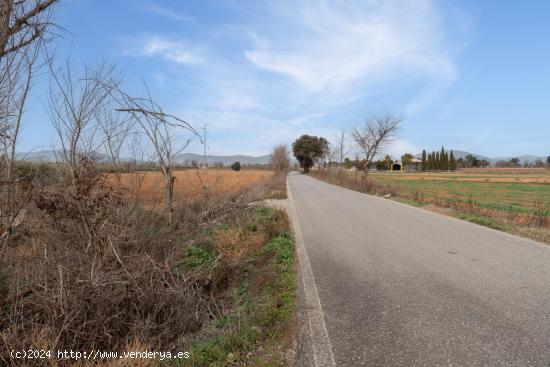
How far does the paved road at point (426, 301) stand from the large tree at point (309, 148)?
77873mm

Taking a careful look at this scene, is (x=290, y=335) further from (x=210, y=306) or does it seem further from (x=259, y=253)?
(x=259, y=253)

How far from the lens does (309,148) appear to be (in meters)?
87.4

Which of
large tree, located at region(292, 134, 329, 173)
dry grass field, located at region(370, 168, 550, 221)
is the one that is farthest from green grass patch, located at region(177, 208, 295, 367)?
large tree, located at region(292, 134, 329, 173)

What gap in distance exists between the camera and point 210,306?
4945mm

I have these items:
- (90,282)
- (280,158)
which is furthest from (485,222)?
(280,158)

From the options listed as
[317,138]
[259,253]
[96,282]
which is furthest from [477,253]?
[317,138]

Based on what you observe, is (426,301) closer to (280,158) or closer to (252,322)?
(252,322)

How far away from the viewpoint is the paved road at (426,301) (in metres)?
3.24

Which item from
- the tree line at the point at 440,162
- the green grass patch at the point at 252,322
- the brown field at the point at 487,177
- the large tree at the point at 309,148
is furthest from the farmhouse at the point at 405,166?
the green grass patch at the point at 252,322

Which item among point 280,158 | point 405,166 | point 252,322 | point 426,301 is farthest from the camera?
point 405,166

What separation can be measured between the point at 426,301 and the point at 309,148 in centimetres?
8389

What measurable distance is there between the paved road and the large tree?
77.9m

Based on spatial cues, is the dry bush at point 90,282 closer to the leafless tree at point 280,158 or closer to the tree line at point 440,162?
the leafless tree at point 280,158

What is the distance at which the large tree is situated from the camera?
86.6m
